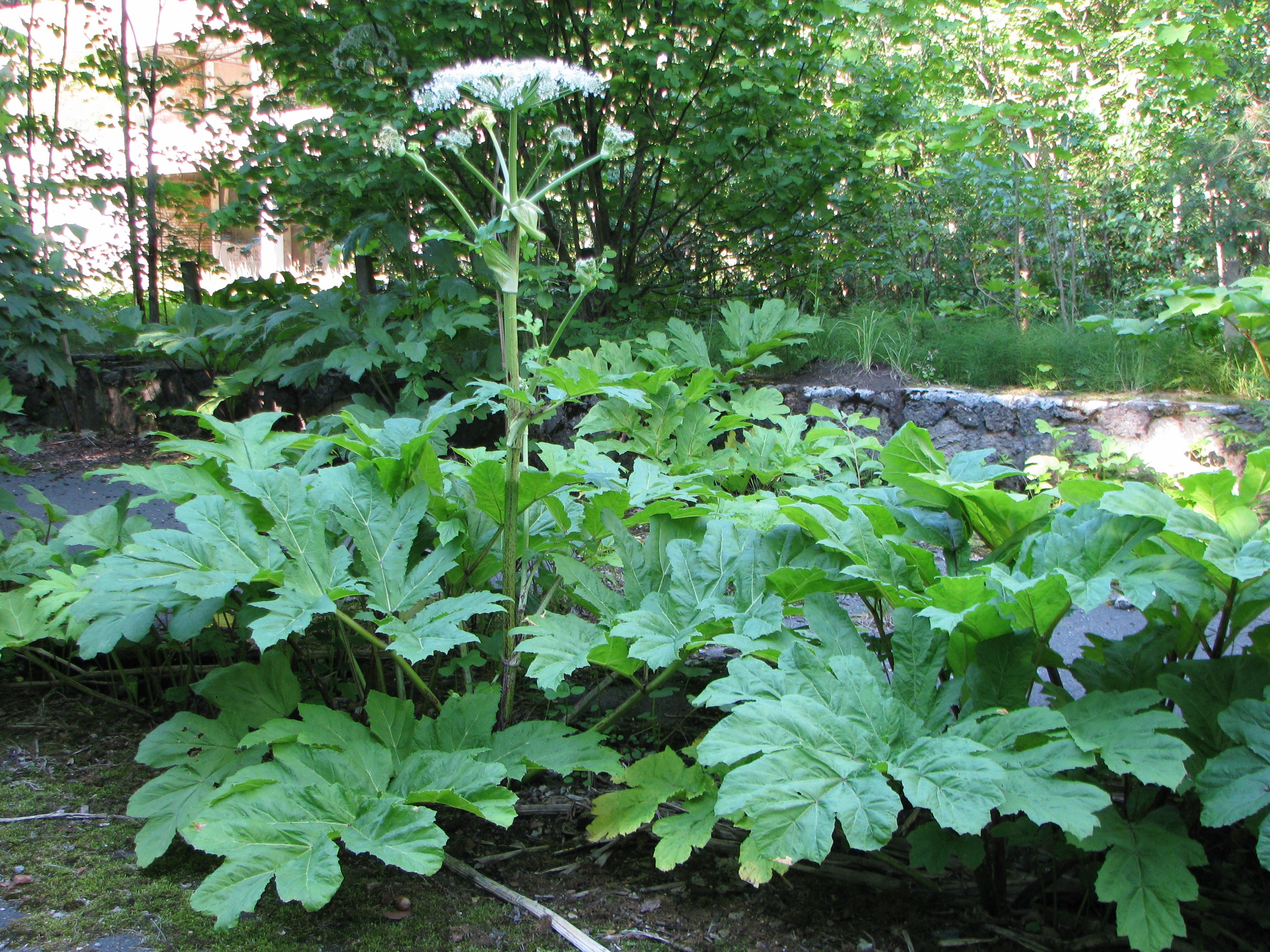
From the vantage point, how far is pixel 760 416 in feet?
12.1

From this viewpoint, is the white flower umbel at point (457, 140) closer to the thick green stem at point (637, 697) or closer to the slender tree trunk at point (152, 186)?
the thick green stem at point (637, 697)

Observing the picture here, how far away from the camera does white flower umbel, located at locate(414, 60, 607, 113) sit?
1.80 m

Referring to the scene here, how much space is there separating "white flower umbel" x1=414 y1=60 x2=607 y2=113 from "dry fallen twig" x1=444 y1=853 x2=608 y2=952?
1555mm

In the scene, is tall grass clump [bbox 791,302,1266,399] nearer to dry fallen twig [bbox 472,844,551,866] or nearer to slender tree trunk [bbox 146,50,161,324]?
dry fallen twig [bbox 472,844,551,866]

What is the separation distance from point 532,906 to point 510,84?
164 centimetres

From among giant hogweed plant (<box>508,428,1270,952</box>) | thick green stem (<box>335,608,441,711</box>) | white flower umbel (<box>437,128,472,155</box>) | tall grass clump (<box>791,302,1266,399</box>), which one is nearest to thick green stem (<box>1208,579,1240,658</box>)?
giant hogweed plant (<box>508,428,1270,952</box>)

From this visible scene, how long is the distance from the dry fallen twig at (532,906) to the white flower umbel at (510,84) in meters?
1.56

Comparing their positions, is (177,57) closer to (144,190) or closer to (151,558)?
(144,190)

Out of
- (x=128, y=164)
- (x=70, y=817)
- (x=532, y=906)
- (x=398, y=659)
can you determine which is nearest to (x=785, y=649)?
(x=532, y=906)

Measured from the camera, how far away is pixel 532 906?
146cm

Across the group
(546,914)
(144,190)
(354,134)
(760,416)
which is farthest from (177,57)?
(546,914)

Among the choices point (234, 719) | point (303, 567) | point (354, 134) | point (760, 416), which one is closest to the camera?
point (303, 567)

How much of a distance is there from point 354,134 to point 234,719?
3.87 metres

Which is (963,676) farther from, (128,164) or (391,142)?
(128,164)
